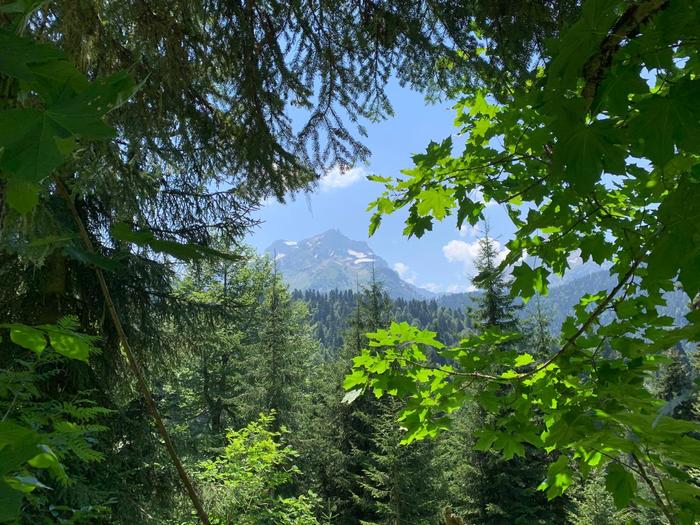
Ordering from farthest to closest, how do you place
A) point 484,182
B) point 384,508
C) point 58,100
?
point 384,508
point 484,182
point 58,100

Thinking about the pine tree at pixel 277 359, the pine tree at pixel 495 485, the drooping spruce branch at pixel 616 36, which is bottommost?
the pine tree at pixel 495 485

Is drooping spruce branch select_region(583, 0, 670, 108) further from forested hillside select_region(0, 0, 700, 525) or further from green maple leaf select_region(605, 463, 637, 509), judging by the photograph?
green maple leaf select_region(605, 463, 637, 509)

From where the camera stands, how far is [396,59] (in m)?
2.88

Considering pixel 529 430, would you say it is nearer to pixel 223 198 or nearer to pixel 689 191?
pixel 689 191

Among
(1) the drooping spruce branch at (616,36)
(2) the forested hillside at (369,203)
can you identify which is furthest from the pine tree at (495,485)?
(1) the drooping spruce branch at (616,36)

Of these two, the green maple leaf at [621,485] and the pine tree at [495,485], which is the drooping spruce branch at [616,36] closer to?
the green maple leaf at [621,485]

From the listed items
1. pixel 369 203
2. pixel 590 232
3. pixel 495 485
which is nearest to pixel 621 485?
pixel 590 232

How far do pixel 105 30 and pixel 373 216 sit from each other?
1601mm

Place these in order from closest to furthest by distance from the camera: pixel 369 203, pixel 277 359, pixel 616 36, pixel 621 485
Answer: pixel 616 36 → pixel 621 485 → pixel 369 203 → pixel 277 359

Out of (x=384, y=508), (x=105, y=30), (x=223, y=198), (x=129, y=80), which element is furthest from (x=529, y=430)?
(x=384, y=508)

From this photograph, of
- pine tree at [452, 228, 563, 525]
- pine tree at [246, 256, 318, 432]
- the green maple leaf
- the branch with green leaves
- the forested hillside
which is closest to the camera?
the forested hillside

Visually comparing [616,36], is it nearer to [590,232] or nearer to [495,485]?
[590,232]

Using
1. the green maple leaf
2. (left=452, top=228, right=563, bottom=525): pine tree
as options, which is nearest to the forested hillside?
the green maple leaf

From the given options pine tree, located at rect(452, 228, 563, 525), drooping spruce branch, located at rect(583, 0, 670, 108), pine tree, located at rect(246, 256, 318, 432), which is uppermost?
drooping spruce branch, located at rect(583, 0, 670, 108)
